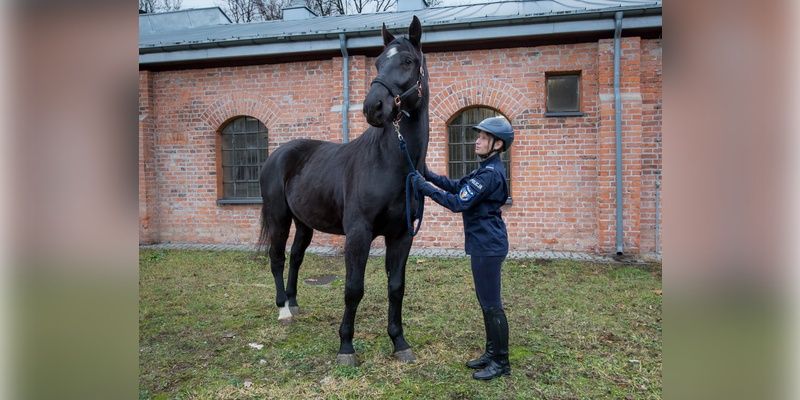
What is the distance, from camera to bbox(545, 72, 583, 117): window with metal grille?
8.18 meters

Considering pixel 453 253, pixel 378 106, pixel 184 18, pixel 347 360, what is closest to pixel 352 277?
pixel 347 360

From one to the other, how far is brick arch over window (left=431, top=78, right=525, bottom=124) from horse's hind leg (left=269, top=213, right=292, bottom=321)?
436cm

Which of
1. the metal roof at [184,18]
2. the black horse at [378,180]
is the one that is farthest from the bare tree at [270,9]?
the black horse at [378,180]

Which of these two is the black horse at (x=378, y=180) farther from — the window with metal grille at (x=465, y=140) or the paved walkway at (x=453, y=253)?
the window with metal grille at (x=465, y=140)

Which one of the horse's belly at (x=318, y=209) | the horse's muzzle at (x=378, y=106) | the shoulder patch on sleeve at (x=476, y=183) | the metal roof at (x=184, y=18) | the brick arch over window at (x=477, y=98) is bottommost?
the horse's belly at (x=318, y=209)

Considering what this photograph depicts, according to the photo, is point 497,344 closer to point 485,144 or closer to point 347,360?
point 347,360

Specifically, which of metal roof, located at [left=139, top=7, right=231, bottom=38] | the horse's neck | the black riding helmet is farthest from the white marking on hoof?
metal roof, located at [left=139, top=7, right=231, bottom=38]

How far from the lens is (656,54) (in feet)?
25.5

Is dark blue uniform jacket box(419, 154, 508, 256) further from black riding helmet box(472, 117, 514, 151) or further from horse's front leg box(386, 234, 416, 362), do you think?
horse's front leg box(386, 234, 416, 362)

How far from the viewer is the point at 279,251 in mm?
4891

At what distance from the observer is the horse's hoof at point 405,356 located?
364 cm
